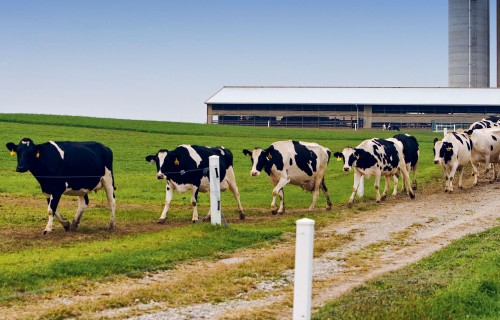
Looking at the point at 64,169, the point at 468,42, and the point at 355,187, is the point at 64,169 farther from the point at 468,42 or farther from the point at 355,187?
the point at 468,42

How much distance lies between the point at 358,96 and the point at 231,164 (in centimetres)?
7964

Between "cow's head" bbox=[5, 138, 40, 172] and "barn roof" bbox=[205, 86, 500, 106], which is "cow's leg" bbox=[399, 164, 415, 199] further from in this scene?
"barn roof" bbox=[205, 86, 500, 106]

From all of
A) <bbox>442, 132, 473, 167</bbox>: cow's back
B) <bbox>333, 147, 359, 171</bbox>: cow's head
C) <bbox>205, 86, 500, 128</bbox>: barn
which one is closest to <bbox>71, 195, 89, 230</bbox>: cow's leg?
<bbox>333, 147, 359, 171</bbox>: cow's head

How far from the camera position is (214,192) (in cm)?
1884

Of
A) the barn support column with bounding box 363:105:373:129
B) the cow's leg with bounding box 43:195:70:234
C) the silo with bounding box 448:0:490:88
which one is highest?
the silo with bounding box 448:0:490:88

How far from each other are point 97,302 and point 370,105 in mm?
88680

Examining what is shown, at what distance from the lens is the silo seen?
384 feet

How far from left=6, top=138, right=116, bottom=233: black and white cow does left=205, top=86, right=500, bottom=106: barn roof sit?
77.8 meters

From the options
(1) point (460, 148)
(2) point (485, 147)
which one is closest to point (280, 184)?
(1) point (460, 148)

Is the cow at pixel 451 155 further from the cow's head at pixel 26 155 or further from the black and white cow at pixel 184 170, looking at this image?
the cow's head at pixel 26 155

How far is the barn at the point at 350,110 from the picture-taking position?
3839 inches

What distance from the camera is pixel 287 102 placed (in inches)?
3836

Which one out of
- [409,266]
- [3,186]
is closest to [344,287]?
[409,266]

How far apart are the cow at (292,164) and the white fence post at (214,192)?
5367 mm
